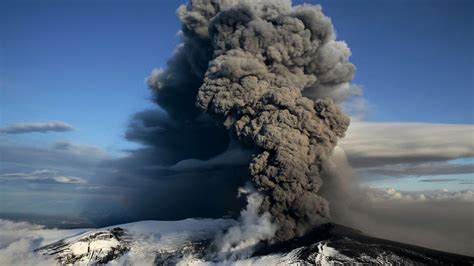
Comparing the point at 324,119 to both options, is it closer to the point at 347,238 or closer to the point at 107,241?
the point at 347,238

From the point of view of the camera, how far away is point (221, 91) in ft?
175

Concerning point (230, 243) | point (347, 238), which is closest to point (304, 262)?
point (347, 238)

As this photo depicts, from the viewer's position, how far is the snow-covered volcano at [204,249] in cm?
5372

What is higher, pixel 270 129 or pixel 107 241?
pixel 270 129

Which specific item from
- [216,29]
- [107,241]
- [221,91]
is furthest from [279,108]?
[107,241]

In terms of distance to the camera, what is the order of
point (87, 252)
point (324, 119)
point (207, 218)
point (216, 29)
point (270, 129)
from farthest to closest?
point (207, 218), point (87, 252), point (216, 29), point (324, 119), point (270, 129)

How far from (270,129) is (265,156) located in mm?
3041

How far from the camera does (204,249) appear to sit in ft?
229

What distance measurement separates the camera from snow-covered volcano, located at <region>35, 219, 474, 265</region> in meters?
53.7

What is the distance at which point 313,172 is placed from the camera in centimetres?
5006

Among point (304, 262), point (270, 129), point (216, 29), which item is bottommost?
point (304, 262)

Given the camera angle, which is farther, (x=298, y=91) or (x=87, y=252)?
(x=87, y=252)

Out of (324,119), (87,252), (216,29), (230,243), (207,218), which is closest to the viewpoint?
(324,119)

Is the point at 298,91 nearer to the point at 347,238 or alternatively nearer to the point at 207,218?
the point at 347,238
